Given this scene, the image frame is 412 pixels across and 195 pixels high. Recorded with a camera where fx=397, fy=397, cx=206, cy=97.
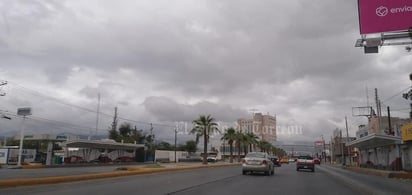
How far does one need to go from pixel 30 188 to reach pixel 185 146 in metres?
122

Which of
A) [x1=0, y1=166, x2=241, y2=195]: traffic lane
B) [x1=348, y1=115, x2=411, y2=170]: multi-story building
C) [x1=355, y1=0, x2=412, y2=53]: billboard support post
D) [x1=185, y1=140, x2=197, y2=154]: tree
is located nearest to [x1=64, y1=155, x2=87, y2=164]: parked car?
[x1=348, y1=115, x2=411, y2=170]: multi-story building

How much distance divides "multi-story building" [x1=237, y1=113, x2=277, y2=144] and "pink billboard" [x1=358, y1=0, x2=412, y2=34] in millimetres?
121699

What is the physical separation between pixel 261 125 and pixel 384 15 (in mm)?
139997

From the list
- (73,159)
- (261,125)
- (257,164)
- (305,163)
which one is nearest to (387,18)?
(257,164)

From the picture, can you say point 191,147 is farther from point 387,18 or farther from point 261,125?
point 387,18

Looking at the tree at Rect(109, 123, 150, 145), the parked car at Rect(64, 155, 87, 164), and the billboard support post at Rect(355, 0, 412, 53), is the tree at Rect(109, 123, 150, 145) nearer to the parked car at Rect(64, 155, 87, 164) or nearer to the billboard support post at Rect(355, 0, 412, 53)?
the parked car at Rect(64, 155, 87, 164)

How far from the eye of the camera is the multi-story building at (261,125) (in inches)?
5758

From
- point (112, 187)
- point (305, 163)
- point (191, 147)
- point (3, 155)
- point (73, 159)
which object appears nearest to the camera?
point (112, 187)

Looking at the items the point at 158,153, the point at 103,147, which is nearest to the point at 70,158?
the point at 103,147

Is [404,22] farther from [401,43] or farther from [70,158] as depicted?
[70,158]

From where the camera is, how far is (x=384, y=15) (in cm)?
1759

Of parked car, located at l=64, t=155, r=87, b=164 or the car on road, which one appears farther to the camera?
parked car, located at l=64, t=155, r=87, b=164

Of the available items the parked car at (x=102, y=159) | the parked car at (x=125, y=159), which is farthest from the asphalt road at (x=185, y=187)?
the parked car at (x=125, y=159)

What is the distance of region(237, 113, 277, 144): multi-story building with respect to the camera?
480ft
